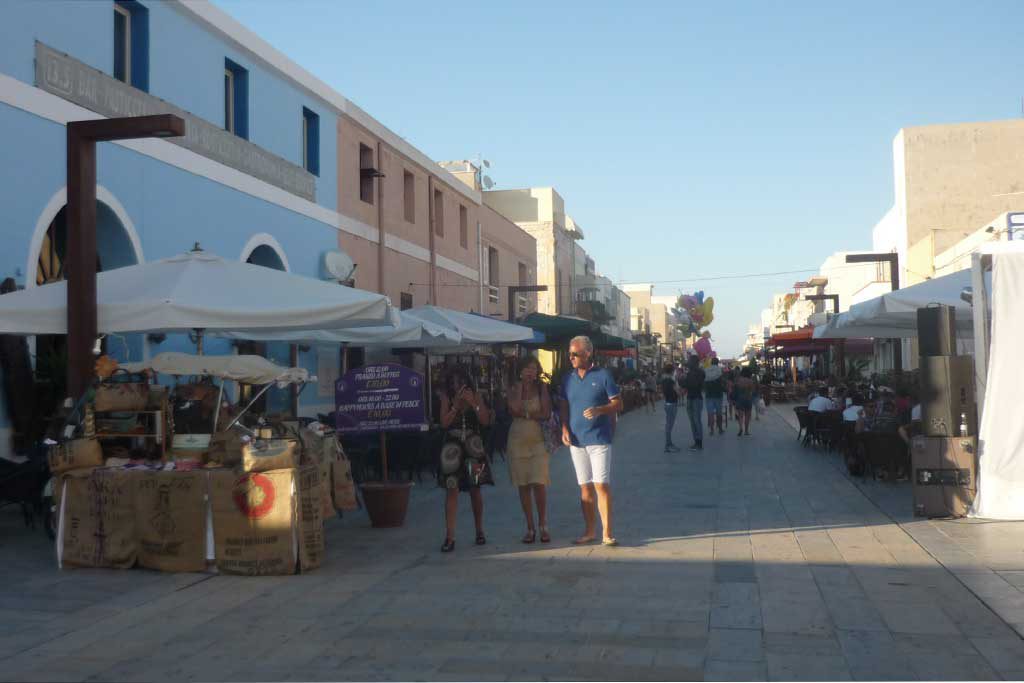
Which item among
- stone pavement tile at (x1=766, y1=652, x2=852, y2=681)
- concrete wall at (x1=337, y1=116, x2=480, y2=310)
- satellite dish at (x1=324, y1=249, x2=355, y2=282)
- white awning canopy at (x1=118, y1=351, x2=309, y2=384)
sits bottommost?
stone pavement tile at (x1=766, y1=652, x2=852, y2=681)

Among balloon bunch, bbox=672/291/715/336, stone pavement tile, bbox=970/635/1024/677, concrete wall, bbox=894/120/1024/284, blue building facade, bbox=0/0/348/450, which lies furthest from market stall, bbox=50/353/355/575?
balloon bunch, bbox=672/291/715/336

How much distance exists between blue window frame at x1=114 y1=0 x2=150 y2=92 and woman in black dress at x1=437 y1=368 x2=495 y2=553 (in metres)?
7.72

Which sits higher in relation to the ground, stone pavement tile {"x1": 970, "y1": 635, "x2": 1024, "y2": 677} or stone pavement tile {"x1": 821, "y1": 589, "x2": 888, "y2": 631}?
stone pavement tile {"x1": 970, "y1": 635, "x2": 1024, "y2": 677}

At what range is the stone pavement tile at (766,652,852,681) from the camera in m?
4.81

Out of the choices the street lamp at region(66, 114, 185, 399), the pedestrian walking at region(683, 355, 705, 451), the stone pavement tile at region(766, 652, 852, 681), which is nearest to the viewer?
the stone pavement tile at region(766, 652, 852, 681)

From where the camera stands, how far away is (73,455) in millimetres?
7922

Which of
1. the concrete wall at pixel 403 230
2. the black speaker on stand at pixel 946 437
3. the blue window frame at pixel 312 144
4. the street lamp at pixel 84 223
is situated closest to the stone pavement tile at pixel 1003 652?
the black speaker on stand at pixel 946 437

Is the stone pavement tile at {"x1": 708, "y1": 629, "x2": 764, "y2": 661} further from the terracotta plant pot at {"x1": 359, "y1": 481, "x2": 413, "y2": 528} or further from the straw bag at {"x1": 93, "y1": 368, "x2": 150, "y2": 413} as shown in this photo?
the straw bag at {"x1": 93, "y1": 368, "x2": 150, "y2": 413}

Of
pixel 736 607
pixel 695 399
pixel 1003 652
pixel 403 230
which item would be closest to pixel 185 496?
pixel 736 607

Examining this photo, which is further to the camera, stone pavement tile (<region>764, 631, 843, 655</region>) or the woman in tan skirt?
the woman in tan skirt

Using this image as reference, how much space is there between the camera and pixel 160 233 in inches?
546

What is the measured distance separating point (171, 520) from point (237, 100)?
33.8ft

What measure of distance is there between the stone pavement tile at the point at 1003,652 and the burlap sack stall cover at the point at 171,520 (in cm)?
529

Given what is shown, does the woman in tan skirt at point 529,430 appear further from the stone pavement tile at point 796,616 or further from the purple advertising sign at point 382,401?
the stone pavement tile at point 796,616
